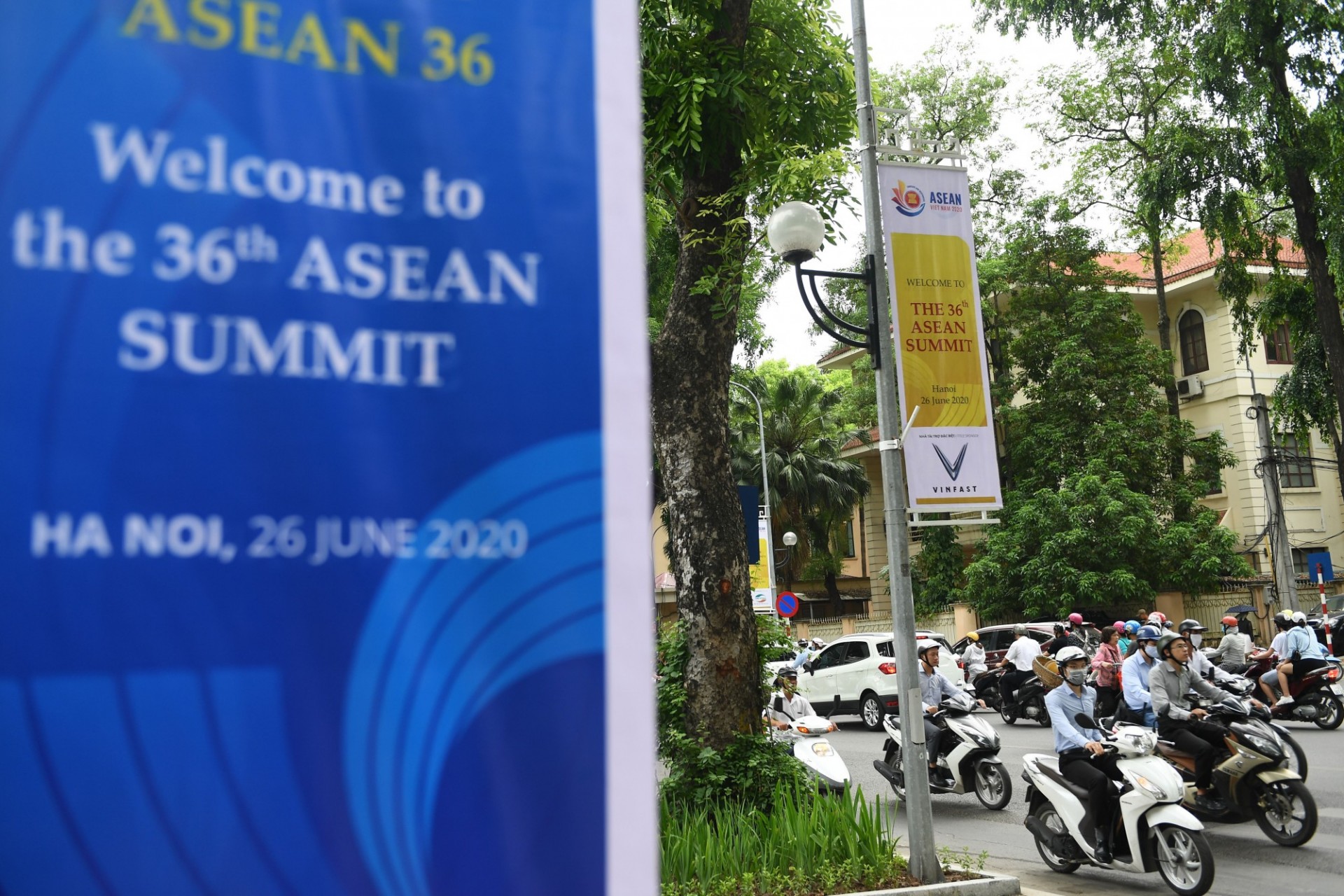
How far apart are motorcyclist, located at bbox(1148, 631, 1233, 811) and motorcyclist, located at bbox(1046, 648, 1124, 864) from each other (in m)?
1.17

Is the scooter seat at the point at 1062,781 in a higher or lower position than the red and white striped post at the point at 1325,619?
lower

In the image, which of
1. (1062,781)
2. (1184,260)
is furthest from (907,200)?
(1184,260)

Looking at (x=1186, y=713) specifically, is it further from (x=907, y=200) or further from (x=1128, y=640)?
(x=1128, y=640)

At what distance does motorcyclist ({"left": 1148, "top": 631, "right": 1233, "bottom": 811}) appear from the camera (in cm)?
931

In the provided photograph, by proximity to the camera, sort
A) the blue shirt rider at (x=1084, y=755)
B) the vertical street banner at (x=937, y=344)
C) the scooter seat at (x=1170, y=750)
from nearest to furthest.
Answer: the blue shirt rider at (x=1084, y=755), the vertical street banner at (x=937, y=344), the scooter seat at (x=1170, y=750)

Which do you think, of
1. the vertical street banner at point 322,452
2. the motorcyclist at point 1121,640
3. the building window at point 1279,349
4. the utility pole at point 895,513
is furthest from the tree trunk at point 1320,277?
the vertical street banner at point 322,452

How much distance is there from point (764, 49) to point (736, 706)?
230 inches

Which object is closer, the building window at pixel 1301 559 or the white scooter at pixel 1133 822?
the white scooter at pixel 1133 822

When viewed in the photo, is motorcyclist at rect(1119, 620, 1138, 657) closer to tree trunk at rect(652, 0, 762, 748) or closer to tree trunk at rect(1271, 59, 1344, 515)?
tree trunk at rect(1271, 59, 1344, 515)

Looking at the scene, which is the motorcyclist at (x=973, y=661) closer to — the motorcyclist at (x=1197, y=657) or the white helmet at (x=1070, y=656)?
the motorcyclist at (x=1197, y=657)

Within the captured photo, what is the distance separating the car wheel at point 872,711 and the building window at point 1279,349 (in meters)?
22.5

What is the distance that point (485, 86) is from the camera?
1.79m

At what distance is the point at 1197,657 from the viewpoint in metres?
11.9

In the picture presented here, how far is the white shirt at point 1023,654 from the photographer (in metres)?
19.5
